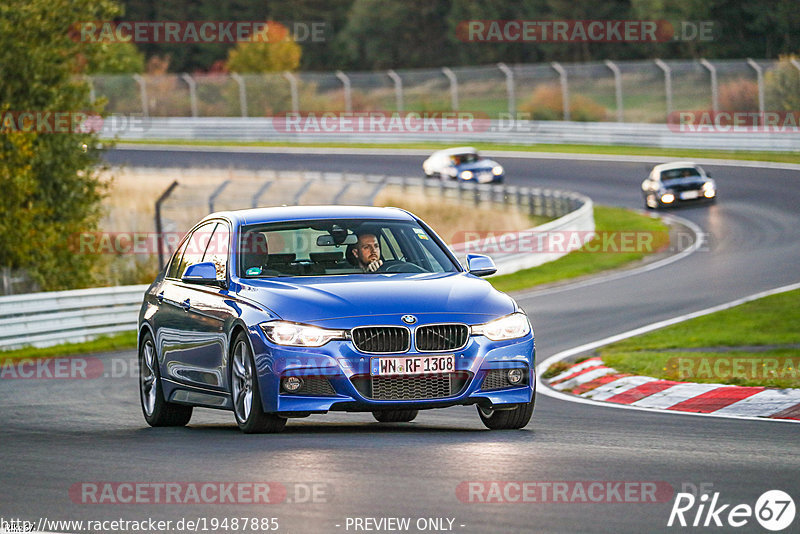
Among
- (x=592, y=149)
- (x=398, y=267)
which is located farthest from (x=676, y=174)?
(x=398, y=267)

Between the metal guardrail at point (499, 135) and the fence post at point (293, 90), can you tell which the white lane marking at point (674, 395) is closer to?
the metal guardrail at point (499, 135)

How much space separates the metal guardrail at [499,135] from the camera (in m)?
50.0

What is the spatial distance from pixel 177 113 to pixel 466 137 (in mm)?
14822

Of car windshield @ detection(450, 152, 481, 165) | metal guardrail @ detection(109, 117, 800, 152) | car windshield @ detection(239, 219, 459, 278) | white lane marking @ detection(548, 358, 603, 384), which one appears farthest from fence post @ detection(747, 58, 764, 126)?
car windshield @ detection(239, 219, 459, 278)

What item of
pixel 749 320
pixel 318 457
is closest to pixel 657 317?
pixel 749 320

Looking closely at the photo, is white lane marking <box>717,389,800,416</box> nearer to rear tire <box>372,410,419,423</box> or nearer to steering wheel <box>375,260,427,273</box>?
rear tire <box>372,410,419,423</box>

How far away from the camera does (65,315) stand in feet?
74.1

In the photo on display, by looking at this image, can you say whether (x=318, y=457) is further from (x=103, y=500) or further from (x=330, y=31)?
(x=330, y=31)

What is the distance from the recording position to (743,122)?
5066cm

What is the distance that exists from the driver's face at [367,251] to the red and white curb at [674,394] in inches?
131

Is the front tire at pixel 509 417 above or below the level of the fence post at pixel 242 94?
above

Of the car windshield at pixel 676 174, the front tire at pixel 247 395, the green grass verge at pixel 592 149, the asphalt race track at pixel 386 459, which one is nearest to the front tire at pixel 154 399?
the asphalt race track at pixel 386 459

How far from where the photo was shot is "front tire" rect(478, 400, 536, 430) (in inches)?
385

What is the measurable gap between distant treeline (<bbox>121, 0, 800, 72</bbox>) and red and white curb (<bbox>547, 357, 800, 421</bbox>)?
208ft
